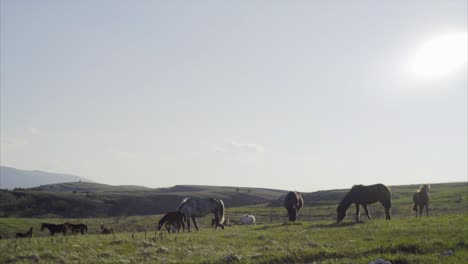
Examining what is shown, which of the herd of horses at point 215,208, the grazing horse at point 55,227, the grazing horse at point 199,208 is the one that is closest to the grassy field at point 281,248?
the herd of horses at point 215,208

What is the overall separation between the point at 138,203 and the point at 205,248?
130 meters

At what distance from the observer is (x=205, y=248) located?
705 inches

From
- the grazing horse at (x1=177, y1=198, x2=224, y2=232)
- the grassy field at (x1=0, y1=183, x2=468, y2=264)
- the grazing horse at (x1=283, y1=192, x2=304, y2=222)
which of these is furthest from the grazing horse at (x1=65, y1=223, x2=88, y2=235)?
the grazing horse at (x1=283, y1=192, x2=304, y2=222)

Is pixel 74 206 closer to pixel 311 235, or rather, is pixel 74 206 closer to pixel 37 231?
pixel 37 231

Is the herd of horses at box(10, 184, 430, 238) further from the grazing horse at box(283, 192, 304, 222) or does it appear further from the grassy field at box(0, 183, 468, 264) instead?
the grassy field at box(0, 183, 468, 264)

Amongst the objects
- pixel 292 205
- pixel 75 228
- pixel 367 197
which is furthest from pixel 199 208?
pixel 367 197

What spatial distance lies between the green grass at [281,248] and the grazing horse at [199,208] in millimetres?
10142

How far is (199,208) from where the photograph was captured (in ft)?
107

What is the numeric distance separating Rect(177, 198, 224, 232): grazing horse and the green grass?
10142 mm

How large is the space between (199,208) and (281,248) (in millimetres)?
16952

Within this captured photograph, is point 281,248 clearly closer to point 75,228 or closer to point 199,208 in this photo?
point 199,208

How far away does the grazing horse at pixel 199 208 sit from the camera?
3206cm

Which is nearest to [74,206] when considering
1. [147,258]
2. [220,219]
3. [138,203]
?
[138,203]

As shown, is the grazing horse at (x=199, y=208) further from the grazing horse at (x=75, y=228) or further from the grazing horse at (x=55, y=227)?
the grazing horse at (x=55, y=227)
